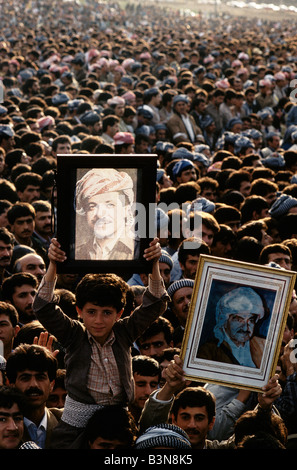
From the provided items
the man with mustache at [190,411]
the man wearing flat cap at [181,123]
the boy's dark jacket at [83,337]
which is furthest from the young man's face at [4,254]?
the man wearing flat cap at [181,123]

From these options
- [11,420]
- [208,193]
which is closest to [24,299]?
[11,420]

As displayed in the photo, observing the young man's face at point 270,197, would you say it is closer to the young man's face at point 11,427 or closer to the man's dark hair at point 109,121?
the man's dark hair at point 109,121

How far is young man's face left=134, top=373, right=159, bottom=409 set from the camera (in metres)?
4.34

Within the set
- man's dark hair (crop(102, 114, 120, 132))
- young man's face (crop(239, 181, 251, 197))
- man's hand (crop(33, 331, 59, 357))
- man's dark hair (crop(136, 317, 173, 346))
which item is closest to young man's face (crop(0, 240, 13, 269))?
man's dark hair (crop(136, 317, 173, 346))

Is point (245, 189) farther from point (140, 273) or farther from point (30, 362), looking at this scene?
point (140, 273)

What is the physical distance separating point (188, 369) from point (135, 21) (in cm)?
3936

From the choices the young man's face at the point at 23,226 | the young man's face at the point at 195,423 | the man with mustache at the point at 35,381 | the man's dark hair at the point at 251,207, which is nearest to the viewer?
the young man's face at the point at 195,423

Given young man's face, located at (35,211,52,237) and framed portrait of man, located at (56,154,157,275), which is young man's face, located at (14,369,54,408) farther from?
young man's face, located at (35,211,52,237)

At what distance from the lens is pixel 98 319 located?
3545 mm


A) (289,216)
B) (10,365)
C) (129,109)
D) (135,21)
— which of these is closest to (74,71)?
(129,109)

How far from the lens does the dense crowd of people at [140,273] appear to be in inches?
138

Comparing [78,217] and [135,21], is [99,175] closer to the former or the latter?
[78,217]

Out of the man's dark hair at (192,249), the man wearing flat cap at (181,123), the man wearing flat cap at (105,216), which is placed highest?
the man wearing flat cap at (181,123)

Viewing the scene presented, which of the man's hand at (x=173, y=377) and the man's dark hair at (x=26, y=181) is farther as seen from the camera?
the man's dark hair at (x=26, y=181)
